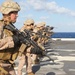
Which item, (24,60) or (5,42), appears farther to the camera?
(24,60)

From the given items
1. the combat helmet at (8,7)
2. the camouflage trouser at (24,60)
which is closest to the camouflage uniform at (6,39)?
the combat helmet at (8,7)

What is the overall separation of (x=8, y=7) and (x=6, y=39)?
0.64 m

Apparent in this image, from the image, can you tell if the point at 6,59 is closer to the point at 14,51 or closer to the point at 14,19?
the point at 14,51

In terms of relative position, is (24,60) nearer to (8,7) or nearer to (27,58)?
(27,58)

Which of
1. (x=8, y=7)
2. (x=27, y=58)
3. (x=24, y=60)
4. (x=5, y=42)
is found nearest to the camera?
(x=5, y=42)

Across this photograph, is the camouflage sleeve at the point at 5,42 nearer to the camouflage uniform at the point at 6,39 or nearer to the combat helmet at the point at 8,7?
the camouflage uniform at the point at 6,39

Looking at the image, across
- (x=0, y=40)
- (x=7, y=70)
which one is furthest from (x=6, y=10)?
(x=7, y=70)

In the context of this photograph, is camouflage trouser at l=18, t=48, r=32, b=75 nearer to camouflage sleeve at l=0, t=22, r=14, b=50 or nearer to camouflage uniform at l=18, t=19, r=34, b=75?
camouflage uniform at l=18, t=19, r=34, b=75

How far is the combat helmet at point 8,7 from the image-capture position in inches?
253

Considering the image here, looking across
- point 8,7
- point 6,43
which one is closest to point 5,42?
point 6,43

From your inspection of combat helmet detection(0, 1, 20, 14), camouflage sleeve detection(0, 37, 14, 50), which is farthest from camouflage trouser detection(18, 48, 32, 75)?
camouflage sleeve detection(0, 37, 14, 50)

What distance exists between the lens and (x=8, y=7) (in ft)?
21.2

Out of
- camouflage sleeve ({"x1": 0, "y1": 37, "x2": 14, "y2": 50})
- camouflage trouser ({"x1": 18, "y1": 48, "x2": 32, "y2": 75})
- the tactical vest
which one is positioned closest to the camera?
camouflage sleeve ({"x1": 0, "y1": 37, "x2": 14, "y2": 50})

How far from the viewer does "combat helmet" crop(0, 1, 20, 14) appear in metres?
6.43
